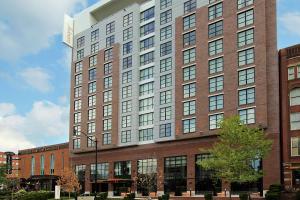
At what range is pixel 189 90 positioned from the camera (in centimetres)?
8656

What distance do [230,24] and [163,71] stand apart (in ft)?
55.5

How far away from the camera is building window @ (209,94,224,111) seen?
80.8 m

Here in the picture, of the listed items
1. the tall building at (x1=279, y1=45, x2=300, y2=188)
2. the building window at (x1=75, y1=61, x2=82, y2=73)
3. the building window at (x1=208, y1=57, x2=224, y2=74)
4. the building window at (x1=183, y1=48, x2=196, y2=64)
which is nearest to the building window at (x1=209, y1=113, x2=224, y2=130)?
the building window at (x1=208, y1=57, x2=224, y2=74)

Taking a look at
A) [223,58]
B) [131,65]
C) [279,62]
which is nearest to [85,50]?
[131,65]

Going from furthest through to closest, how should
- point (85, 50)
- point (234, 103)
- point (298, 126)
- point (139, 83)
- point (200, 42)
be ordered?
point (85, 50) → point (139, 83) → point (200, 42) → point (234, 103) → point (298, 126)

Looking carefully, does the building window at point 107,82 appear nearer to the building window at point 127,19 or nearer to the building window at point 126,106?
the building window at point 126,106

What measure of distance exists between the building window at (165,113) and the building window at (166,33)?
527 inches

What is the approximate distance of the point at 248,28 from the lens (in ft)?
258

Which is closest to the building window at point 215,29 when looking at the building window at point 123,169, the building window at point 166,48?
the building window at point 166,48

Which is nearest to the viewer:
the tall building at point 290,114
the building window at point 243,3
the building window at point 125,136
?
the tall building at point 290,114

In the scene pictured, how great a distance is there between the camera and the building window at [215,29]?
3270 inches

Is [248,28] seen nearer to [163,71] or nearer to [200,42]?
[200,42]

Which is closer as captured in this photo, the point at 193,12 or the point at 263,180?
the point at 263,180

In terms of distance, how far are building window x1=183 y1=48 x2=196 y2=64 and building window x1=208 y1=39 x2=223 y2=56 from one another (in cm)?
353
